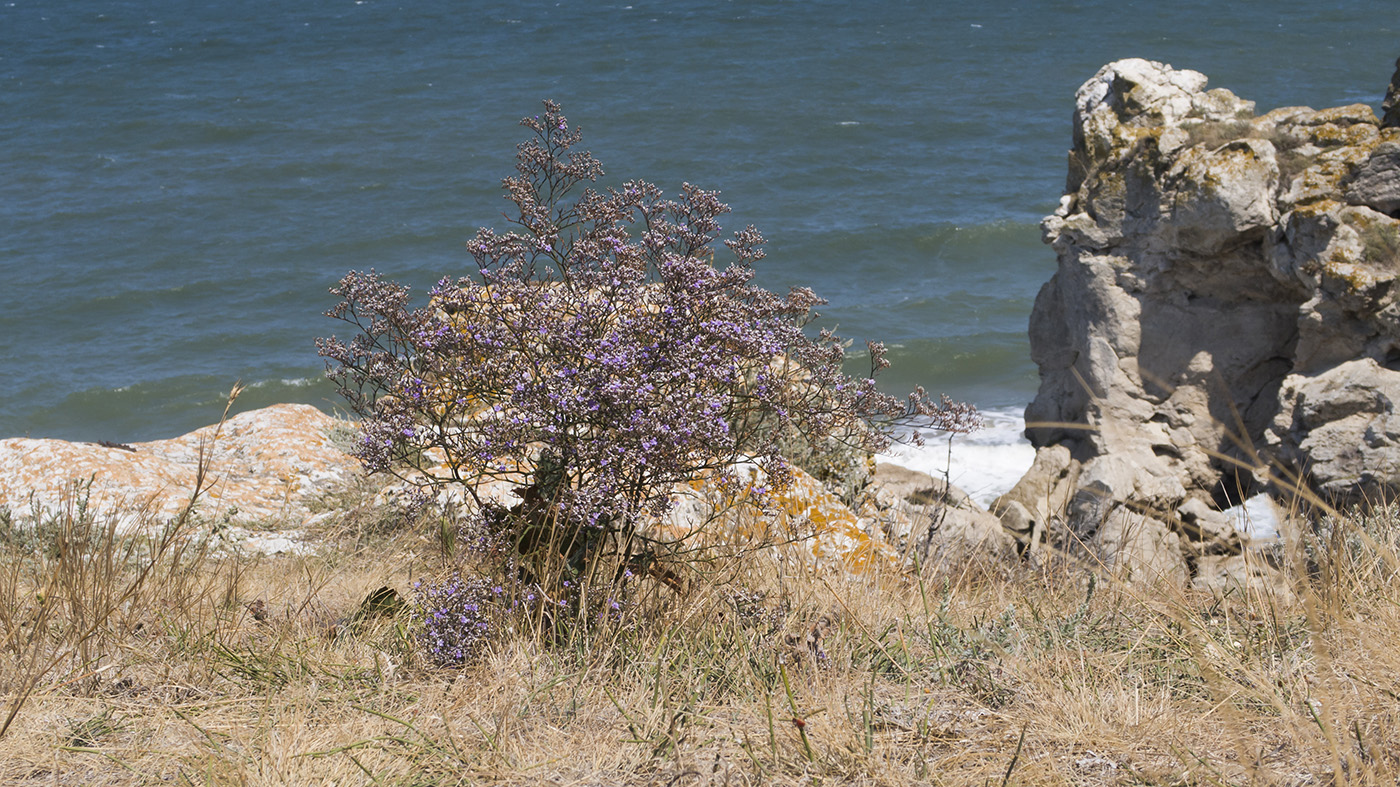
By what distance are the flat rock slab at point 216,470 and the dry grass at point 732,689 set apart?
7.93 feet

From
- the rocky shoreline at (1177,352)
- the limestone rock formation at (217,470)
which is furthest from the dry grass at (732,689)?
the rocky shoreline at (1177,352)

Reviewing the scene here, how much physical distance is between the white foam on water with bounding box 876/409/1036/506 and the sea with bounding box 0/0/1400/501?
6cm

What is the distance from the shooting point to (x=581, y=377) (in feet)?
10.7

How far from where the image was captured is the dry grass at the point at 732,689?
2820 mm

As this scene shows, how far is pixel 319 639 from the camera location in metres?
3.64

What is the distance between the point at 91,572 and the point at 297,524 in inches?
89.9

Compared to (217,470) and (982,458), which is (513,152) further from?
(217,470)

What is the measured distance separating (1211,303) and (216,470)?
8.75 meters

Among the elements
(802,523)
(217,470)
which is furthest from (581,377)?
(217,470)

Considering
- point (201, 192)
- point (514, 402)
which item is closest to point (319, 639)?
point (514, 402)

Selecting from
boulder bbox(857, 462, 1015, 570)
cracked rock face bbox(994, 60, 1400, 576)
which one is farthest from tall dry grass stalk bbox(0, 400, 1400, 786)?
cracked rock face bbox(994, 60, 1400, 576)

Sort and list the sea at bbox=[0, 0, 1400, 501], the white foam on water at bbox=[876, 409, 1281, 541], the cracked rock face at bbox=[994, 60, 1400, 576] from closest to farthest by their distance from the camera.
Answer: the cracked rock face at bbox=[994, 60, 1400, 576] < the white foam on water at bbox=[876, 409, 1281, 541] < the sea at bbox=[0, 0, 1400, 501]

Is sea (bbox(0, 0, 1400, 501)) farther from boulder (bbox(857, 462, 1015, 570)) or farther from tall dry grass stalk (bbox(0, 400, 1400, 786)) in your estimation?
tall dry grass stalk (bbox(0, 400, 1400, 786))

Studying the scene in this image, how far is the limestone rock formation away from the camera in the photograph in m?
6.41
